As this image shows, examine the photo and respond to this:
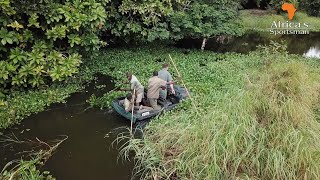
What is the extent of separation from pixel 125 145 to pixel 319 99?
227 inches

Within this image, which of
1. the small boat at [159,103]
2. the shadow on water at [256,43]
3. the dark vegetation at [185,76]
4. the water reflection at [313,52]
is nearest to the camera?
the dark vegetation at [185,76]

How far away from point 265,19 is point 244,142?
2165 centimetres

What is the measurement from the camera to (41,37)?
A: 1177 cm

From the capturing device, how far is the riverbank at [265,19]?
2580 cm

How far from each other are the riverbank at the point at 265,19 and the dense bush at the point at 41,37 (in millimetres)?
16169

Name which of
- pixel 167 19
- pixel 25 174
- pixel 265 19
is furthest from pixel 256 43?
pixel 25 174

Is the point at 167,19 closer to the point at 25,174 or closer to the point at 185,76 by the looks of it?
the point at 185,76

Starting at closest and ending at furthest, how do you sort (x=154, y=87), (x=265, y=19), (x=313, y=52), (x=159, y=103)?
(x=154, y=87), (x=159, y=103), (x=313, y=52), (x=265, y=19)

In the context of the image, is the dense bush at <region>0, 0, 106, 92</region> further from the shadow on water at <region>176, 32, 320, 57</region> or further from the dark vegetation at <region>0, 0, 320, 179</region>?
the shadow on water at <region>176, 32, 320, 57</region>

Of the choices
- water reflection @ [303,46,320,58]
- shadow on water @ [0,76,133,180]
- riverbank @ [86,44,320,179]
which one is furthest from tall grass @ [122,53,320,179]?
water reflection @ [303,46,320,58]

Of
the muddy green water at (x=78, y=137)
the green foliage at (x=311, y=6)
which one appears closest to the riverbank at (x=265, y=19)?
the green foliage at (x=311, y=6)

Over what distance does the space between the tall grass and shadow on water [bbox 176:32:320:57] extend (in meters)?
10.7

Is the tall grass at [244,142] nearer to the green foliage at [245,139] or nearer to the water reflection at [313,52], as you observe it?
the green foliage at [245,139]

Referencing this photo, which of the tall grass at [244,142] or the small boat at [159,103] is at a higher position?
the tall grass at [244,142]
